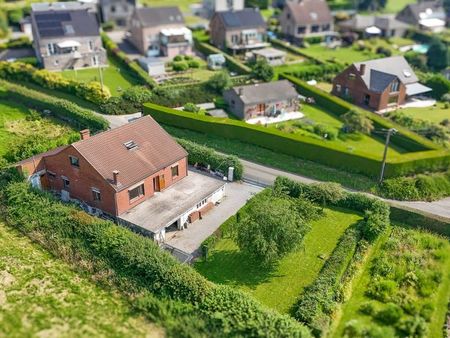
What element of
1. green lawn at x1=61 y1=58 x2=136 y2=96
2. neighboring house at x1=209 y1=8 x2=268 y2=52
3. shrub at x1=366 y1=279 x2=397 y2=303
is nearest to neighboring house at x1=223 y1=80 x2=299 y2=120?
green lawn at x1=61 y1=58 x2=136 y2=96

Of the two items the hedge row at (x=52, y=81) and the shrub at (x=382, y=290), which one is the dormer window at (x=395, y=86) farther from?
the hedge row at (x=52, y=81)

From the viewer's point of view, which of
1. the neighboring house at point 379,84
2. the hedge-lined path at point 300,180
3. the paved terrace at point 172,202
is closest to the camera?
A: the paved terrace at point 172,202

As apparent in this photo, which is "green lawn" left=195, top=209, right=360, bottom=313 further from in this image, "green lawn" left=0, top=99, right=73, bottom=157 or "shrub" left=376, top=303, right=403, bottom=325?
"green lawn" left=0, top=99, right=73, bottom=157

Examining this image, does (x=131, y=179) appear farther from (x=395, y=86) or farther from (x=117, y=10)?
(x=117, y=10)

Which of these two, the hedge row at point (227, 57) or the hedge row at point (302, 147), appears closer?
the hedge row at point (302, 147)

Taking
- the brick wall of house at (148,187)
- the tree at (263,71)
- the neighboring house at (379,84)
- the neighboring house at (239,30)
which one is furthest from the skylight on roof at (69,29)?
the brick wall of house at (148,187)

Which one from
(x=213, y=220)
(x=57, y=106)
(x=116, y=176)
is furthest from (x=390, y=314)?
(x=57, y=106)
